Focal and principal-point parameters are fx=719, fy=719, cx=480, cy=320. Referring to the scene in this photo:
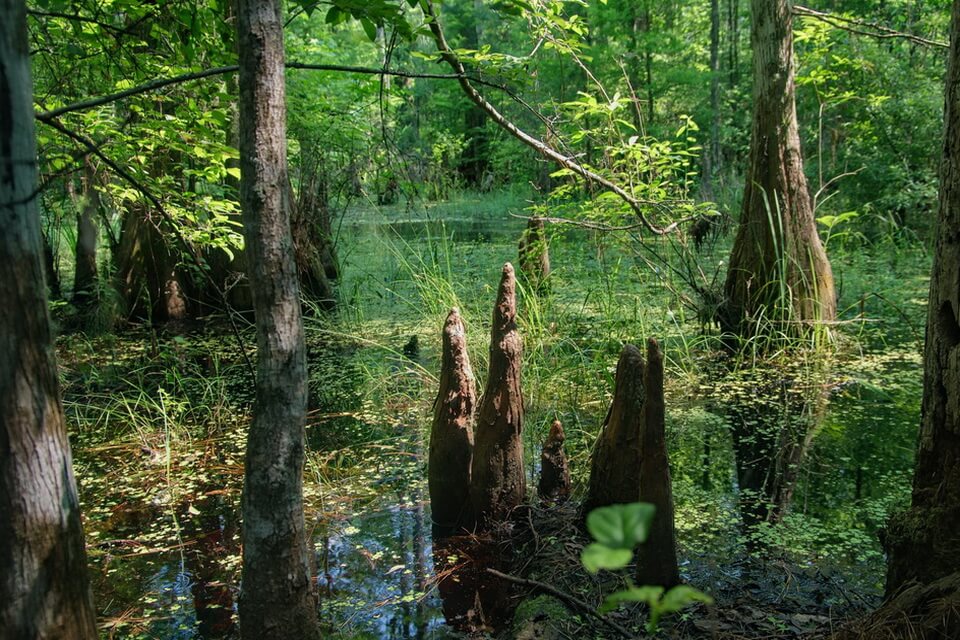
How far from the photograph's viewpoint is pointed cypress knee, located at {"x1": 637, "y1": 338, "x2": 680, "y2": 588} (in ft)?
9.48

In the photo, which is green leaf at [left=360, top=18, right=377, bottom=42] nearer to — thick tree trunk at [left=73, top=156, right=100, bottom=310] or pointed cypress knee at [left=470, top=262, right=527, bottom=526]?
pointed cypress knee at [left=470, top=262, right=527, bottom=526]

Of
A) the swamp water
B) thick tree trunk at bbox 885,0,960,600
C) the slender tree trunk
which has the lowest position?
the swamp water

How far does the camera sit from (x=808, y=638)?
246cm

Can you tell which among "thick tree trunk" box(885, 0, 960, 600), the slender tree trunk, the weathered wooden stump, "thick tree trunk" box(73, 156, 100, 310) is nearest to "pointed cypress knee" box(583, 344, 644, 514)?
the weathered wooden stump

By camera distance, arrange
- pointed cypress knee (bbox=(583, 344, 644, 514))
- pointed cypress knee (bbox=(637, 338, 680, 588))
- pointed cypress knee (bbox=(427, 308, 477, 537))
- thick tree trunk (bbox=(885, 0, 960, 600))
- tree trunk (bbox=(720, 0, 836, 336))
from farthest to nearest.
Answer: tree trunk (bbox=(720, 0, 836, 336)), pointed cypress knee (bbox=(427, 308, 477, 537)), pointed cypress knee (bbox=(583, 344, 644, 514)), pointed cypress knee (bbox=(637, 338, 680, 588)), thick tree trunk (bbox=(885, 0, 960, 600))

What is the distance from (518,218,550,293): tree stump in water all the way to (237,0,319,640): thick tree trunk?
439cm

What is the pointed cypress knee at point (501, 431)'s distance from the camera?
12.1 feet

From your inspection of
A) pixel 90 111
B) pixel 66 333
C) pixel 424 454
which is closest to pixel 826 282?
pixel 424 454

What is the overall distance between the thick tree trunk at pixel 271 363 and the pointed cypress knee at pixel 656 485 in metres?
1.34

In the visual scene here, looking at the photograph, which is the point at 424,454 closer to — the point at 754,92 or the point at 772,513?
the point at 772,513

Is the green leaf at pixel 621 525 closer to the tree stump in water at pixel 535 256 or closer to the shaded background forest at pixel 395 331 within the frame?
the shaded background forest at pixel 395 331

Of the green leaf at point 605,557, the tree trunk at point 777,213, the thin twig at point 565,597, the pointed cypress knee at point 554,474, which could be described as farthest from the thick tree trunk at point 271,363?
the tree trunk at point 777,213

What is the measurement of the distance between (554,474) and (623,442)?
747mm

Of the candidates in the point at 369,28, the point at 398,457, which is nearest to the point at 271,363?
the point at 369,28
